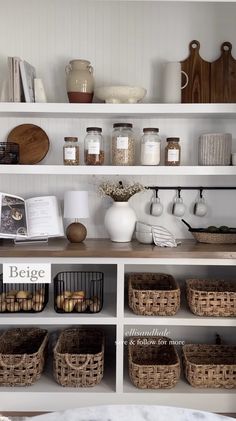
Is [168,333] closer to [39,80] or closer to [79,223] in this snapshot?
[79,223]

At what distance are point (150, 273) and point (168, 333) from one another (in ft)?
1.29

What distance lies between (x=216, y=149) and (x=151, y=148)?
368 millimetres

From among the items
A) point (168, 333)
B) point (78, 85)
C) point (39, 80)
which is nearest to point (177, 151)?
point (78, 85)

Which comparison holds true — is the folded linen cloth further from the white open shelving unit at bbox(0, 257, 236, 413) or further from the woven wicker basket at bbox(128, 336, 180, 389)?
the woven wicker basket at bbox(128, 336, 180, 389)

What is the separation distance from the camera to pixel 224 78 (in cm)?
252

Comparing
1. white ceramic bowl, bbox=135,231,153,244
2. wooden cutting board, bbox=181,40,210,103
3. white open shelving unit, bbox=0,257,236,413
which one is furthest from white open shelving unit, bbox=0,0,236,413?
white ceramic bowl, bbox=135,231,153,244

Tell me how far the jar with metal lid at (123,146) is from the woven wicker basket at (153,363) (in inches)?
41.3

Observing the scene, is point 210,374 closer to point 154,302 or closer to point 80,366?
point 154,302

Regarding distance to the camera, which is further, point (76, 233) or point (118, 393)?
point (76, 233)

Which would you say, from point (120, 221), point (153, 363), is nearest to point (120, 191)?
point (120, 221)

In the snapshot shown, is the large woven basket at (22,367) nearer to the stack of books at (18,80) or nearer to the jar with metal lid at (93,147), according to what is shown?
the jar with metal lid at (93,147)

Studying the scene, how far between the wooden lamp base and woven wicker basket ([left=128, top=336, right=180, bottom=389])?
674mm

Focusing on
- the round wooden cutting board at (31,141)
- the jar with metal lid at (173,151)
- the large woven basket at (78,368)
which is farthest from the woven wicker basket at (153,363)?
the round wooden cutting board at (31,141)

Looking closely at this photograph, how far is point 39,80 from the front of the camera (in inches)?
94.3
